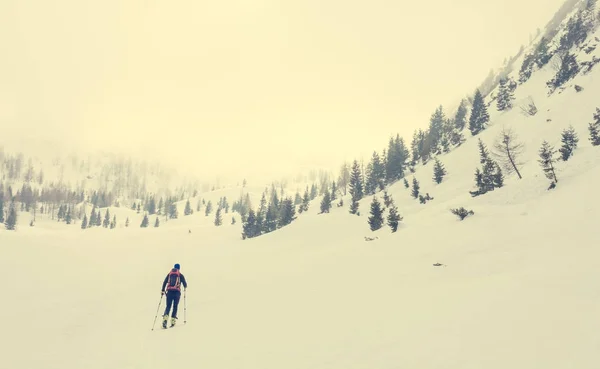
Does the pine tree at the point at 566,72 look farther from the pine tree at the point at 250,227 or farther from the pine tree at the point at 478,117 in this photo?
the pine tree at the point at 250,227

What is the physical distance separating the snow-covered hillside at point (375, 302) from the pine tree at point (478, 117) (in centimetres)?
4592

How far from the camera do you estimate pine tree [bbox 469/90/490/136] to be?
76.8 m

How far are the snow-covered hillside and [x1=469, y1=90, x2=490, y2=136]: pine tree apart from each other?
45.9 metres

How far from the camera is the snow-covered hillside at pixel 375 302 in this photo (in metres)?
7.10

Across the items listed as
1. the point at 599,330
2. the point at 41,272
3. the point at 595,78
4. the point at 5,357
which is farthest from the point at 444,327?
the point at 595,78

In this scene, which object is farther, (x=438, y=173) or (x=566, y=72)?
(x=566, y=72)

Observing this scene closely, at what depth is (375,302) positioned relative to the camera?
12219mm

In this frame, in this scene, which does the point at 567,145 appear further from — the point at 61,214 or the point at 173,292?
the point at 61,214

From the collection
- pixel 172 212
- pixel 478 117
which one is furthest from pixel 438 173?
pixel 172 212

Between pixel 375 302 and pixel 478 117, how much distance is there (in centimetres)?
8155

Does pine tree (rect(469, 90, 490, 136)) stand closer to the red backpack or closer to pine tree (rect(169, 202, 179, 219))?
the red backpack

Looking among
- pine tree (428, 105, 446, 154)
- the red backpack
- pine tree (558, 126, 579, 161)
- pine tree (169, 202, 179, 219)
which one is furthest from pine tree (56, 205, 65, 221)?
pine tree (558, 126, 579, 161)

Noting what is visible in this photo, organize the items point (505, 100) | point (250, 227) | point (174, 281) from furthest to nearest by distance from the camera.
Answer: point (505, 100)
point (250, 227)
point (174, 281)

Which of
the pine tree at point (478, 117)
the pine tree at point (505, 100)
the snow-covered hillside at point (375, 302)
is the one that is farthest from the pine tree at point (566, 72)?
the snow-covered hillside at point (375, 302)
